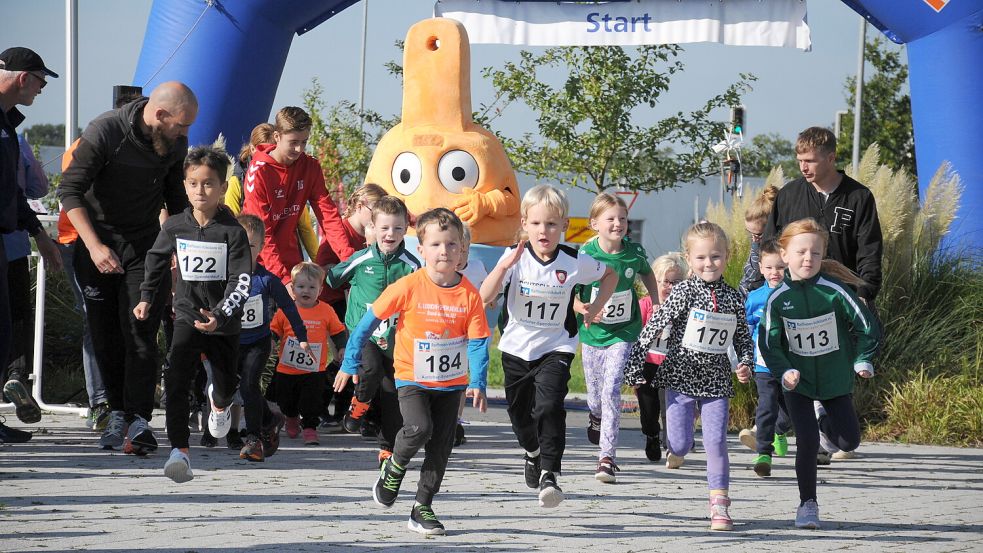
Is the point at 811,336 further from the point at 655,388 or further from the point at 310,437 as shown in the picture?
the point at 310,437

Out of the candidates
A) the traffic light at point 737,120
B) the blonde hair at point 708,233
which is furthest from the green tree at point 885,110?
the blonde hair at point 708,233

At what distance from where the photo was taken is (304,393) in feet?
26.8

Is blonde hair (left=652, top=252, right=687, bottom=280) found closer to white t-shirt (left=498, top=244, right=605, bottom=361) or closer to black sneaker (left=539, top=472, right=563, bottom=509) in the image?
white t-shirt (left=498, top=244, right=605, bottom=361)

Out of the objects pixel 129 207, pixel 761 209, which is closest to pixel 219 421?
pixel 129 207

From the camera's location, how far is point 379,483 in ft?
17.9

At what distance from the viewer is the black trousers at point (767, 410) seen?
7500mm

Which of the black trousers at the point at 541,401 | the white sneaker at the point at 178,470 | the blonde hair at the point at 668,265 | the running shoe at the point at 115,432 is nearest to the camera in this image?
the white sneaker at the point at 178,470

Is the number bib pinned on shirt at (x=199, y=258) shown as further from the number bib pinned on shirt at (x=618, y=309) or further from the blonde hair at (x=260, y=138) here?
the number bib pinned on shirt at (x=618, y=309)

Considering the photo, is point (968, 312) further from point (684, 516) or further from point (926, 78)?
point (684, 516)

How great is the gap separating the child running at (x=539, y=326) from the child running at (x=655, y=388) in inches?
47.1

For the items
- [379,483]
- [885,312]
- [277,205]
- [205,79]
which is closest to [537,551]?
[379,483]

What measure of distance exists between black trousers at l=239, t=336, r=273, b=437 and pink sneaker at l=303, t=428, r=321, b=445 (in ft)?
2.52

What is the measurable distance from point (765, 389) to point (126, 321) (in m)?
3.95

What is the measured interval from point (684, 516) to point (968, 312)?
5165 millimetres
